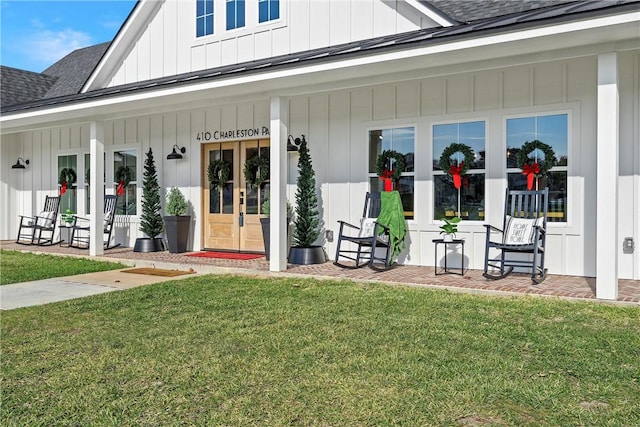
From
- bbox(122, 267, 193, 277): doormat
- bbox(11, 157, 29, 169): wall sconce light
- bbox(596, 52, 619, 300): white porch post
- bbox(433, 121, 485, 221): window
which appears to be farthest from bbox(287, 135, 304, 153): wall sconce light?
bbox(11, 157, 29, 169): wall sconce light

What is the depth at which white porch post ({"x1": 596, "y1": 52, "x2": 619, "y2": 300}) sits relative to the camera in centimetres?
505

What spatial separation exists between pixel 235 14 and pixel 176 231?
417 centimetres

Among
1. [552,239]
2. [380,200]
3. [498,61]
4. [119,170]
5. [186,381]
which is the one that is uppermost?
[498,61]

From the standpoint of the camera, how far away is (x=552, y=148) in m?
6.72

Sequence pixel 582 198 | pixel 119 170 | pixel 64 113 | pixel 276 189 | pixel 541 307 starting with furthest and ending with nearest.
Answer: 1. pixel 119 170
2. pixel 64 113
3. pixel 276 189
4. pixel 582 198
5. pixel 541 307

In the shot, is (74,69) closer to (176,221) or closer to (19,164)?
(19,164)

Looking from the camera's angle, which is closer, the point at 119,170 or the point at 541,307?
the point at 541,307

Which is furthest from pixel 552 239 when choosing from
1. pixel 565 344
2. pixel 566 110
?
pixel 565 344

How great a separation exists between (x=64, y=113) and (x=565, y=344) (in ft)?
30.0

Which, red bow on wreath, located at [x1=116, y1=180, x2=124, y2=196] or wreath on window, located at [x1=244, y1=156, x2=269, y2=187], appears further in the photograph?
red bow on wreath, located at [x1=116, y1=180, x2=124, y2=196]

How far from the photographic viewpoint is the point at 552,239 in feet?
22.2

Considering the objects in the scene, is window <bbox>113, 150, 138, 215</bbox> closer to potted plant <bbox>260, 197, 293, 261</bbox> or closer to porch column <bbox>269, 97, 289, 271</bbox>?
potted plant <bbox>260, 197, 293, 261</bbox>

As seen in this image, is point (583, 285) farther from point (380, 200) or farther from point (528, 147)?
point (380, 200)

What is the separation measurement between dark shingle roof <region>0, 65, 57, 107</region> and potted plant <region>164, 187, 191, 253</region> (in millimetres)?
6272
